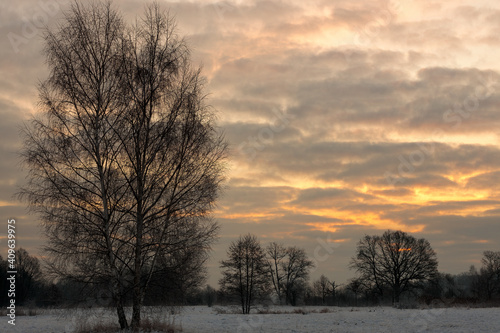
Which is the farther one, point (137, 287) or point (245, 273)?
point (245, 273)

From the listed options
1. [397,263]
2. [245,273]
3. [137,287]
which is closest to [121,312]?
[137,287]

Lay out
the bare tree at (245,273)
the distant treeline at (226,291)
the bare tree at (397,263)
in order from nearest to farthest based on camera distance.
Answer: the distant treeline at (226,291) < the bare tree at (245,273) < the bare tree at (397,263)

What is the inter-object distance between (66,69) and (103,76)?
5.22 feet

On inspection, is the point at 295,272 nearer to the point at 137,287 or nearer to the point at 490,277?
the point at 490,277

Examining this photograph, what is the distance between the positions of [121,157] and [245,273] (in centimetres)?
3460

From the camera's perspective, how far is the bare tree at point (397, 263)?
77.2 m

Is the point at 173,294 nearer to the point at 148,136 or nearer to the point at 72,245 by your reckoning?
the point at 72,245

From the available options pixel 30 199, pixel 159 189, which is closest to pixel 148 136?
pixel 159 189

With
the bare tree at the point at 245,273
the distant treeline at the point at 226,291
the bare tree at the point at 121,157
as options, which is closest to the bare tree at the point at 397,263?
the distant treeline at the point at 226,291

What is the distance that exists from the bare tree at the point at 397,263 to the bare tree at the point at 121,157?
220 feet

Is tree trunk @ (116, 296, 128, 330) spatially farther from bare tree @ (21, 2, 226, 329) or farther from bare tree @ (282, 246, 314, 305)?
bare tree @ (282, 246, 314, 305)

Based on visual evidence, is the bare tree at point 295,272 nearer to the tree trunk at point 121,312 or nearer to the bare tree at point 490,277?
the bare tree at point 490,277

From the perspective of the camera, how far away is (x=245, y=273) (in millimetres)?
50812

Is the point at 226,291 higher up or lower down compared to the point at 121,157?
lower down
